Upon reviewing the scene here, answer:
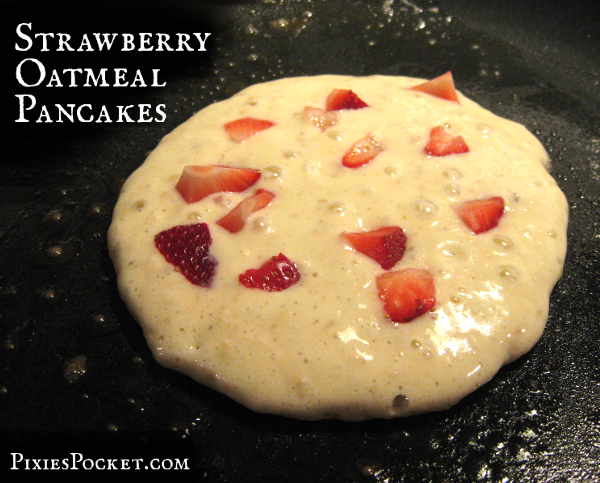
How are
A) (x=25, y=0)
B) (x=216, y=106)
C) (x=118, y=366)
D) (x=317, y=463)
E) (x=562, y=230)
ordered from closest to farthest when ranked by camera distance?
(x=317, y=463) → (x=118, y=366) → (x=562, y=230) → (x=216, y=106) → (x=25, y=0)

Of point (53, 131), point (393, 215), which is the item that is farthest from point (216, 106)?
point (393, 215)

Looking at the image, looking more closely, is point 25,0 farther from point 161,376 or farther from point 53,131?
point 161,376

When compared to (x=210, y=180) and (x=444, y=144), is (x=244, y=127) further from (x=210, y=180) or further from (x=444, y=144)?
(x=444, y=144)

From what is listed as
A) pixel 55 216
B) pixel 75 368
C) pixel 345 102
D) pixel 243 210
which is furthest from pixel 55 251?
pixel 345 102

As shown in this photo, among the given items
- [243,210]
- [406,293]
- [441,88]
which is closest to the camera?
[406,293]

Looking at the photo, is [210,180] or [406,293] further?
[210,180]

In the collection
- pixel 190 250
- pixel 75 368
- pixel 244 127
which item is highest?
pixel 244 127
